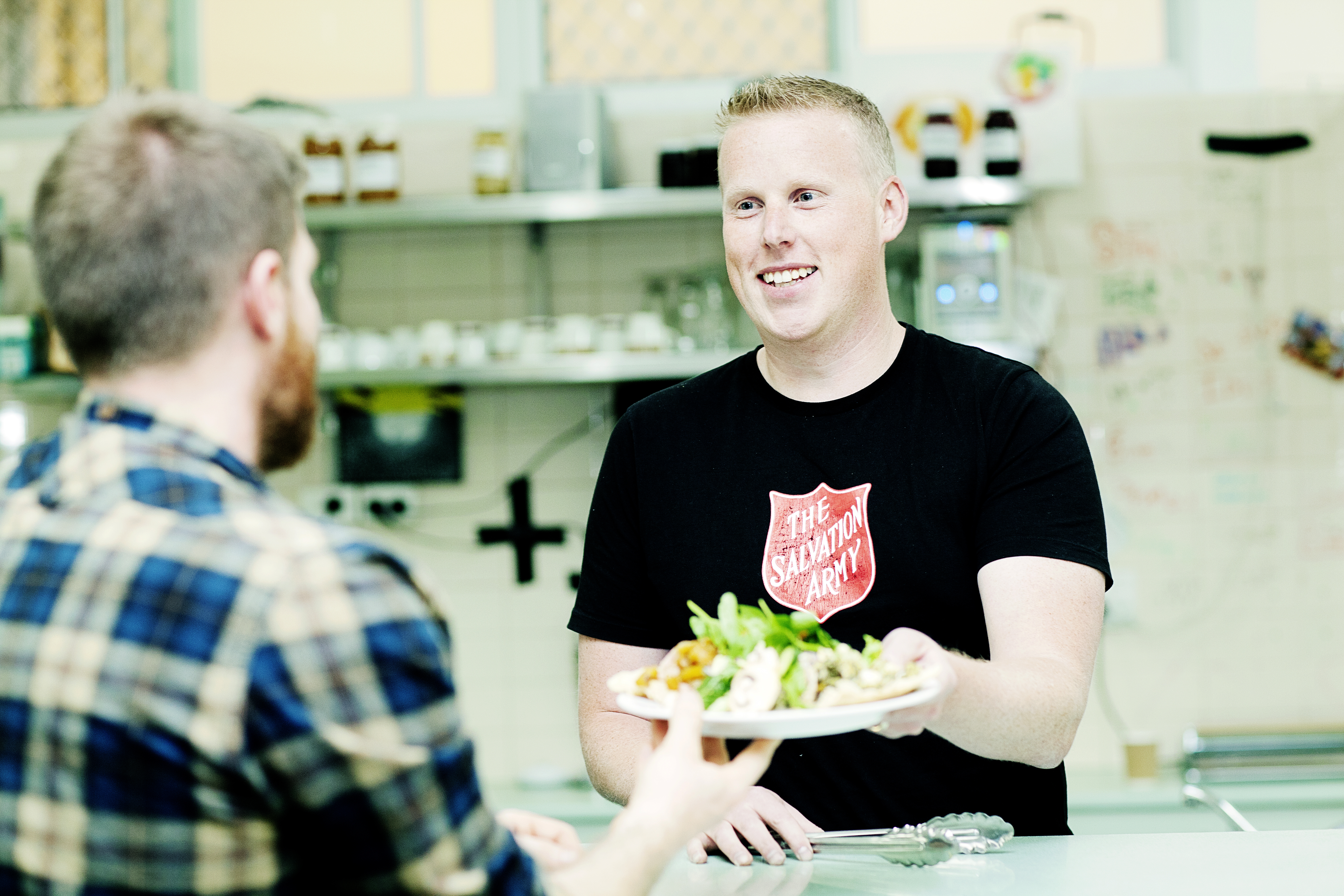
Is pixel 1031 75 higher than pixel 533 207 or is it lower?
higher

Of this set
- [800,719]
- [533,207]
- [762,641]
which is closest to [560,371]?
[533,207]

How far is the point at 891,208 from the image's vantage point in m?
1.60

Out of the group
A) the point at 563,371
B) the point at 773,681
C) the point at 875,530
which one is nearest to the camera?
the point at 773,681

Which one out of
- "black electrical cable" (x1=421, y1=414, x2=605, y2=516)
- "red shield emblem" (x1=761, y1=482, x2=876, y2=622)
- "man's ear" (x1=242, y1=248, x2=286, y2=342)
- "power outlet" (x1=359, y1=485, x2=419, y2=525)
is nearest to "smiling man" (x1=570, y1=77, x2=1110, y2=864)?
"red shield emblem" (x1=761, y1=482, x2=876, y2=622)

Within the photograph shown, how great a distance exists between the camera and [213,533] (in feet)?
2.30

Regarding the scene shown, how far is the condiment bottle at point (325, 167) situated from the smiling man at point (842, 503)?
5.46 ft

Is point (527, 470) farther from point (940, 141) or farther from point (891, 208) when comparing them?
point (891, 208)

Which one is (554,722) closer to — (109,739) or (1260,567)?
(1260,567)

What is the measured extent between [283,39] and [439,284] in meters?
0.92

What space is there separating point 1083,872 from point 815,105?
0.95 m

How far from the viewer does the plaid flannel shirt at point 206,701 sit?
2.20 ft

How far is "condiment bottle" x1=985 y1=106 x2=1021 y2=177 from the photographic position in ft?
9.39

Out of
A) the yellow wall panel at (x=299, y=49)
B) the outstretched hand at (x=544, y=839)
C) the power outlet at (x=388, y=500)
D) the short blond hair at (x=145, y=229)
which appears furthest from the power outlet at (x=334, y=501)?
the short blond hair at (x=145, y=229)

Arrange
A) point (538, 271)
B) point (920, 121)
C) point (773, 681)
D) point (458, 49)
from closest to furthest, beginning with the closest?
point (773, 681), point (920, 121), point (538, 271), point (458, 49)
